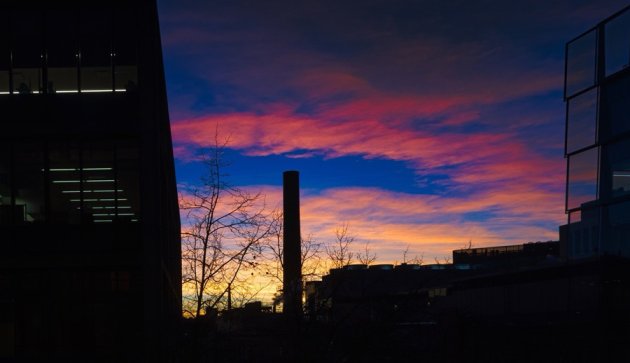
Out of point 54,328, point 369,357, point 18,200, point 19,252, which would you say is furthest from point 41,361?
point 369,357

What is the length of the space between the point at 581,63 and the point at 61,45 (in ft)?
91.8

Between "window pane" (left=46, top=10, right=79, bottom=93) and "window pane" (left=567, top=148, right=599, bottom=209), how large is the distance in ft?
87.4

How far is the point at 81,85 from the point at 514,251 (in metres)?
72.7

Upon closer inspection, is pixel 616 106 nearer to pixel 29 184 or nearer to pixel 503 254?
pixel 29 184

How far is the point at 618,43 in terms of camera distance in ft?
122

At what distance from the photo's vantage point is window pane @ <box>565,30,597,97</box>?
3962 centimetres

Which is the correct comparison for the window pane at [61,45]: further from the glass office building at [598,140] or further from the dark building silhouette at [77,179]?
the glass office building at [598,140]

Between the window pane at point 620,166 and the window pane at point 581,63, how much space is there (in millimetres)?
4294

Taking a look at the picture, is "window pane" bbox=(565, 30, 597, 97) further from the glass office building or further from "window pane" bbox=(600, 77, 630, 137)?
"window pane" bbox=(600, 77, 630, 137)

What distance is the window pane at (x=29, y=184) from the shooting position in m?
26.1

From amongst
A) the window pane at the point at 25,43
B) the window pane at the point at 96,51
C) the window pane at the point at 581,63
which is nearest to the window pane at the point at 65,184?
the window pane at the point at 96,51

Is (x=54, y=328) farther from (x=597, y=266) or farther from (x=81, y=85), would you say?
(x=597, y=266)

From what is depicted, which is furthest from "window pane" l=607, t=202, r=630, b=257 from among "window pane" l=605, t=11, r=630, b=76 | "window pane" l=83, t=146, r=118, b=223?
"window pane" l=83, t=146, r=118, b=223

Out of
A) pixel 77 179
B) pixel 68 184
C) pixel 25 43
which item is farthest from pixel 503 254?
pixel 25 43
